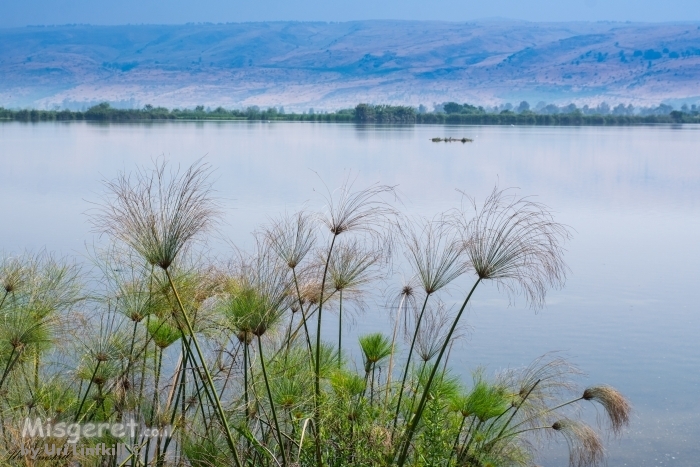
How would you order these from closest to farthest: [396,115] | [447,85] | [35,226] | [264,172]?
[35,226] < [264,172] < [396,115] < [447,85]

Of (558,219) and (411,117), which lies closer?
(558,219)

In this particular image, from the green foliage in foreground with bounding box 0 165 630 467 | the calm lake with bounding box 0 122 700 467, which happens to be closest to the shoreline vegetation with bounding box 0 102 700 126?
the calm lake with bounding box 0 122 700 467

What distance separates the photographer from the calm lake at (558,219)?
7.76 m

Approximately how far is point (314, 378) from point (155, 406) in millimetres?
844

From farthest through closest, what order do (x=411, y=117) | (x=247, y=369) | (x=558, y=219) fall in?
(x=411, y=117)
(x=558, y=219)
(x=247, y=369)

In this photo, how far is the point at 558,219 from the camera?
55.2ft

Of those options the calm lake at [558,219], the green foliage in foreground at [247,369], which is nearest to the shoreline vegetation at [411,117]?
the calm lake at [558,219]

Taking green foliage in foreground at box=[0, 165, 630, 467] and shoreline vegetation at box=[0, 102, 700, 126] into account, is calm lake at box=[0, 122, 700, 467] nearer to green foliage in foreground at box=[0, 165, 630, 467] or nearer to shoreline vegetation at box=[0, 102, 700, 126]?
green foliage in foreground at box=[0, 165, 630, 467]

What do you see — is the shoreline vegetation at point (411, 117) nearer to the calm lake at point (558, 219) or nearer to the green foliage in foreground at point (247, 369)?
the calm lake at point (558, 219)

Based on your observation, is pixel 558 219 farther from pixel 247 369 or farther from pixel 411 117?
pixel 411 117

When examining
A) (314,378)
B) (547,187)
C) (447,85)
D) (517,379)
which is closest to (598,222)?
(547,187)

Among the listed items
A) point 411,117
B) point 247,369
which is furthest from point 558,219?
point 411,117

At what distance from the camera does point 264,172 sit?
82.3ft

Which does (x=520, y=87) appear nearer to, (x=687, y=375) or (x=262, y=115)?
(x=262, y=115)
